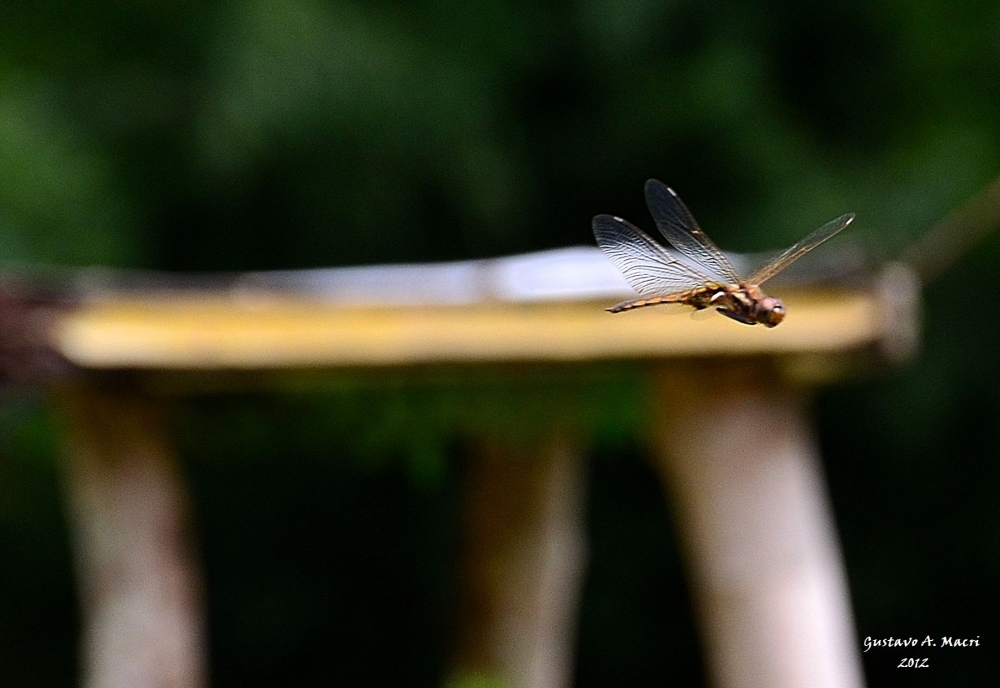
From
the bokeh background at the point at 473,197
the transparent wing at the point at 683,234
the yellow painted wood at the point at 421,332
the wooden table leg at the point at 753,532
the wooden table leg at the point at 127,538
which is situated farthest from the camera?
the bokeh background at the point at 473,197

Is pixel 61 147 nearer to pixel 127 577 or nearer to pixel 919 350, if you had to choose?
pixel 127 577

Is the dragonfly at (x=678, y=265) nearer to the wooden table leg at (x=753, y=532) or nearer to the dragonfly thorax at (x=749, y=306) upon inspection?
the dragonfly thorax at (x=749, y=306)

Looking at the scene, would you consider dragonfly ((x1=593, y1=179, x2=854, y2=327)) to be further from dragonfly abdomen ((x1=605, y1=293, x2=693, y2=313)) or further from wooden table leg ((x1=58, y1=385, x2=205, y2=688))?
wooden table leg ((x1=58, y1=385, x2=205, y2=688))

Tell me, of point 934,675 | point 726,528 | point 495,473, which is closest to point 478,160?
point 495,473

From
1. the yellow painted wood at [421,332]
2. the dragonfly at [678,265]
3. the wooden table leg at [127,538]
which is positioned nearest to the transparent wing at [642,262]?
the dragonfly at [678,265]

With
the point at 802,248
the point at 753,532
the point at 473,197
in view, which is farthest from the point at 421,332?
the point at 473,197

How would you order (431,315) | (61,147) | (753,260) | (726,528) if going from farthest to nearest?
(61,147) < (753,260) < (726,528) < (431,315)

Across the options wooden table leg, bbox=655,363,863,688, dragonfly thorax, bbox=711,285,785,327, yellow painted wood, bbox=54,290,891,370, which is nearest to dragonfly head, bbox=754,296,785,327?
dragonfly thorax, bbox=711,285,785,327
